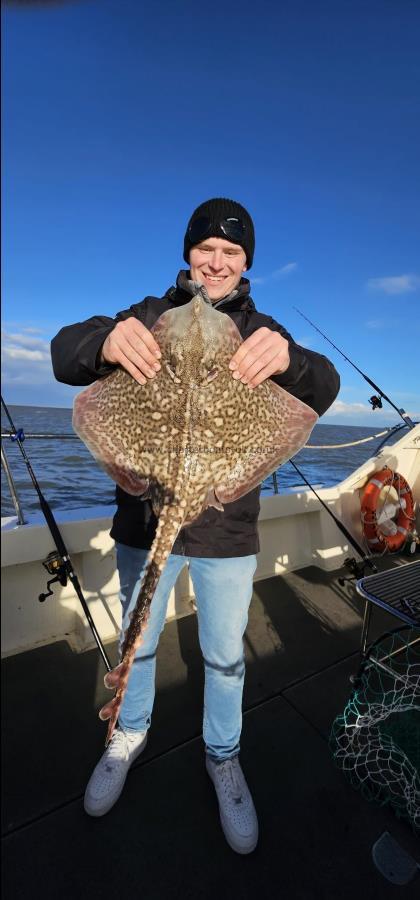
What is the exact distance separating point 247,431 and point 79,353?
84 cm

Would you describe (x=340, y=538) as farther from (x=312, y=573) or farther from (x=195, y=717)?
(x=195, y=717)

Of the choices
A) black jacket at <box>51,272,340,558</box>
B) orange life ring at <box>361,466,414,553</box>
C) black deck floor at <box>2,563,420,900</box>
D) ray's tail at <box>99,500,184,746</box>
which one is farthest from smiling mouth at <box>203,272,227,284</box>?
orange life ring at <box>361,466,414,553</box>

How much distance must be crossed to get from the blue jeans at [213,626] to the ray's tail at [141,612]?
0.69 meters

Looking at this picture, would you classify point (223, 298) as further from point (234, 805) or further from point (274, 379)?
point (234, 805)

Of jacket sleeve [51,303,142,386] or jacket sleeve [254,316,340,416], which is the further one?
jacket sleeve [254,316,340,416]

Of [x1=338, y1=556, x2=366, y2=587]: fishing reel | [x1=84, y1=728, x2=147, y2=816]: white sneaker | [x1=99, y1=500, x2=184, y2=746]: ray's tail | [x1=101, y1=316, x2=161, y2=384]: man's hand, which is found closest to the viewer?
[x1=99, y1=500, x2=184, y2=746]: ray's tail

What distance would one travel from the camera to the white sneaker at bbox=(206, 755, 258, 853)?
2.19m

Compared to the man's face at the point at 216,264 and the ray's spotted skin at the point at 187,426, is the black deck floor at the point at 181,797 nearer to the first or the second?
the ray's spotted skin at the point at 187,426

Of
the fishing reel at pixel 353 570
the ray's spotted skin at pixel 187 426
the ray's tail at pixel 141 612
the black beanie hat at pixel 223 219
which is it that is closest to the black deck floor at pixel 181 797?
the fishing reel at pixel 353 570

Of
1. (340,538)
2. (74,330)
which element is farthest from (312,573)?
(74,330)

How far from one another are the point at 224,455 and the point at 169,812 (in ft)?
7.31

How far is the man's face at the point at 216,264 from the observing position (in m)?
2.21

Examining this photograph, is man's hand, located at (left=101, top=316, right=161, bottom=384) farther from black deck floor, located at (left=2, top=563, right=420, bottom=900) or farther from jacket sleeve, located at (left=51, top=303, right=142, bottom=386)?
black deck floor, located at (left=2, top=563, right=420, bottom=900)

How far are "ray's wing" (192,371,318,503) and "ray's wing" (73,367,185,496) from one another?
0.59 ft
